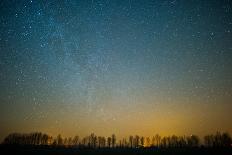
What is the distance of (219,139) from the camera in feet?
644

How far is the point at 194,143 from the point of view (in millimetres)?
198750

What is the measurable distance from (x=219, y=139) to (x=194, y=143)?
71.1 feet
